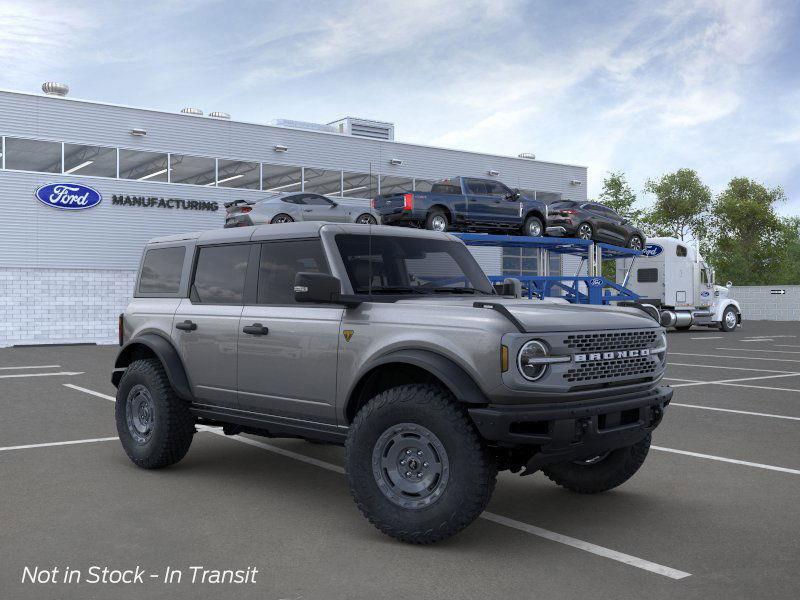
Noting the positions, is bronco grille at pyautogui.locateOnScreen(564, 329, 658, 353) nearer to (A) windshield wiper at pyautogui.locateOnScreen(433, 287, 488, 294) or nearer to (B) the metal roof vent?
(A) windshield wiper at pyautogui.locateOnScreen(433, 287, 488, 294)

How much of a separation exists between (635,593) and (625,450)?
189 centimetres

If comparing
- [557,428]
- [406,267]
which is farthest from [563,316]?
[406,267]

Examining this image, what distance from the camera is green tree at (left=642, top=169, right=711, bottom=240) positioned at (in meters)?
68.9

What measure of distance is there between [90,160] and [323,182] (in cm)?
893

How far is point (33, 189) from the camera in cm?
2686

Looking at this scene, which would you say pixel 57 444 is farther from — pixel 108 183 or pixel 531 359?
pixel 108 183

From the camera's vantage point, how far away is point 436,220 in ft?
65.1

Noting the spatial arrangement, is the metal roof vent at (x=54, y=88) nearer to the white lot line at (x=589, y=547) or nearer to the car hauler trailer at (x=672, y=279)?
the car hauler trailer at (x=672, y=279)

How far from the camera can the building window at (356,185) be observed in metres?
33.3

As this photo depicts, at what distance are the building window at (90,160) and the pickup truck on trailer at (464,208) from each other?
12752mm

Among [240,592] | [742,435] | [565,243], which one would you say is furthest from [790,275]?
[240,592]

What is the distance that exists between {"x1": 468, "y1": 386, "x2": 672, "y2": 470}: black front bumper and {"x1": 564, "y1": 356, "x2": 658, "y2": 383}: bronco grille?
0.16 metres

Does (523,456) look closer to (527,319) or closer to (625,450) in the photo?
(527,319)

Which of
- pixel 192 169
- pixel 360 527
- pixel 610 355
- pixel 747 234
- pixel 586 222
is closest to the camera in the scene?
pixel 610 355
